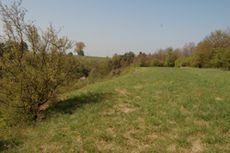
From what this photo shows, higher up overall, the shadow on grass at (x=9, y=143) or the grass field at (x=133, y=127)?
the grass field at (x=133, y=127)

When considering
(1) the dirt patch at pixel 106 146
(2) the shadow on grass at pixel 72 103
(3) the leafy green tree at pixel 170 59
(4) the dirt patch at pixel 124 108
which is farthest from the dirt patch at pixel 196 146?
(3) the leafy green tree at pixel 170 59

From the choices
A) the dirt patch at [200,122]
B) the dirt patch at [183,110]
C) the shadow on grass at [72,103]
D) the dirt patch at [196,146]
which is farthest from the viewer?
the shadow on grass at [72,103]

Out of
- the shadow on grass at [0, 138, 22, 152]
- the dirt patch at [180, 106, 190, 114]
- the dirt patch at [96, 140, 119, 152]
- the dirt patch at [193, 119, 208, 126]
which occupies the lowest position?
the shadow on grass at [0, 138, 22, 152]

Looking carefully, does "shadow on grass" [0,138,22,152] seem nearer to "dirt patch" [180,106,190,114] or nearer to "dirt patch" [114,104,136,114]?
"dirt patch" [114,104,136,114]

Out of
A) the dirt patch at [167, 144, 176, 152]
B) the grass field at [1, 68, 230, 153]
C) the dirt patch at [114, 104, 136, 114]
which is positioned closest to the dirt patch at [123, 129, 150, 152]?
the grass field at [1, 68, 230, 153]

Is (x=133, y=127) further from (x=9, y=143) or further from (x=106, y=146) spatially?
(x=9, y=143)

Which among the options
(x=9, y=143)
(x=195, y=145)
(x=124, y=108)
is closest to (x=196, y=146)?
(x=195, y=145)

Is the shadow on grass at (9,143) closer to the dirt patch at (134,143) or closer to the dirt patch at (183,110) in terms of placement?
the dirt patch at (134,143)

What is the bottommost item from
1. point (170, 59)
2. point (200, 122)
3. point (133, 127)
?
point (133, 127)

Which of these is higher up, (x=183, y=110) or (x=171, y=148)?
(x=183, y=110)

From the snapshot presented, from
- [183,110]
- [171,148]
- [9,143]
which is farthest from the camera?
[183,110]

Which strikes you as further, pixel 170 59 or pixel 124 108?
pixel 170 59

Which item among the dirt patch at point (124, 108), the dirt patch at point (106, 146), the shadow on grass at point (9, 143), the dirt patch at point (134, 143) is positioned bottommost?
the shadow on grass at point (9, 143)

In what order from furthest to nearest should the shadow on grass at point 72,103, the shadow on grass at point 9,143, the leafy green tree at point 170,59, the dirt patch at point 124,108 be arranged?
the leafy green tree at point 170,59, the shadow on grass at point 72,103, the dirt patch at point 124,108, the shadow on grass at point 9,143
